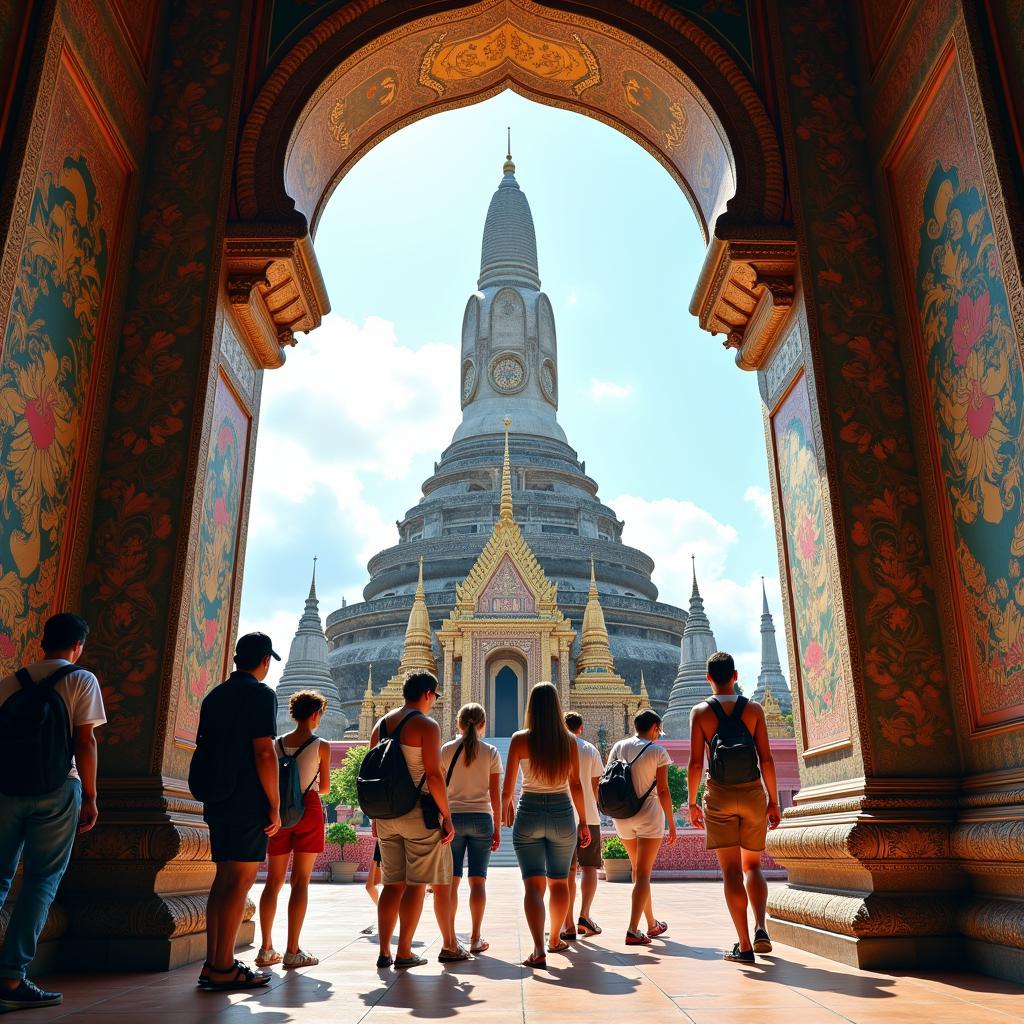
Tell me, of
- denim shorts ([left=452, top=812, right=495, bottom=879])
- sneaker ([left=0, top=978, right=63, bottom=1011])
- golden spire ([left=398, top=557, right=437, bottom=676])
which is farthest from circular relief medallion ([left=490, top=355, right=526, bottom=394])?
sneaker ([left=0, top=978, right=63, bottom=1011])

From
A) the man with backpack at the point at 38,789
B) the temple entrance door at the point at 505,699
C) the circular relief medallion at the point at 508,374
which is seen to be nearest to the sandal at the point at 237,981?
the man with backpack at the point at 38,789

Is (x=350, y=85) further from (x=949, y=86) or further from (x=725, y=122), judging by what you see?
(x=949, y=86)

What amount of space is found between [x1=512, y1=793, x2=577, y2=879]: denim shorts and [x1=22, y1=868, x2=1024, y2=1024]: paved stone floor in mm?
428

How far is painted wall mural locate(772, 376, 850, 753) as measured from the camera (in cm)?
515

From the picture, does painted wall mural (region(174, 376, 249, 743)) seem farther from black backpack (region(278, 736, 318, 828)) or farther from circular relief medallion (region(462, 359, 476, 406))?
circular relief medallion (region(462, 359, 476, 406))

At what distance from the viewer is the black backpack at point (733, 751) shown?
458 cm

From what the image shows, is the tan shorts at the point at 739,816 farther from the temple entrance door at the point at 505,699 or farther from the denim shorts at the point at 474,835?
the temple entrance door at the point at 505,699

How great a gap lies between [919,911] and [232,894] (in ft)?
9.74

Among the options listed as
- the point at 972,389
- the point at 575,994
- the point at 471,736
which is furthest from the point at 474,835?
the point at 972,389

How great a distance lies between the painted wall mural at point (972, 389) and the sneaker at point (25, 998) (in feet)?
12.9

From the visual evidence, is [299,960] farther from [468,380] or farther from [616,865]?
[468,380]

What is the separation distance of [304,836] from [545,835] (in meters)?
1.22

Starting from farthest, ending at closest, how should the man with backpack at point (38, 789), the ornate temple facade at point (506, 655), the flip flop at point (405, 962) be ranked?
1. the ornate temple facade at point (506, 655)
2. the flip flop at point (405, 962)
3. the man with backpack at point (38, 789)

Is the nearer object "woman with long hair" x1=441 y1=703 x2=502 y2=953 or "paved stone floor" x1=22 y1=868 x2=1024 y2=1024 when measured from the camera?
"paved stone floor" x1=22 y1=868 x2=1024 y2=1024
